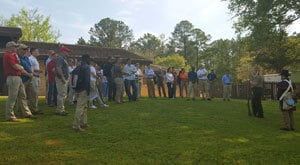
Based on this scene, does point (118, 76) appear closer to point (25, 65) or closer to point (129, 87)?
point (129, 87)

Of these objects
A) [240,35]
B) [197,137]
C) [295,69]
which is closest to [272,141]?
[197,137]

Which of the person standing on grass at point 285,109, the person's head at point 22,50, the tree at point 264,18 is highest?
the tree at point 264,18

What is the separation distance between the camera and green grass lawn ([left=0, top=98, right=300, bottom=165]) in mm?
6993

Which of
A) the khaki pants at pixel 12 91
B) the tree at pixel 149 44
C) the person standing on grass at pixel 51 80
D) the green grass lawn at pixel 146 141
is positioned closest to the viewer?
the green grass lawn at pixel 146 141

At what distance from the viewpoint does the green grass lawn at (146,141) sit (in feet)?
22.9

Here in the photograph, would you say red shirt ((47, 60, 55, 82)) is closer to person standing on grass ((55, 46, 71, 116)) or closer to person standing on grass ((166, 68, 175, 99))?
person standing on grass ((55, 46, 71, 116))

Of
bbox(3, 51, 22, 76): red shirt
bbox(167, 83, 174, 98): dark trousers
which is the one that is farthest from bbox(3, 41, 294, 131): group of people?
bbox(167, 83, 174, 98): dark trousers

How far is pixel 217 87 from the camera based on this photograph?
1496 inches

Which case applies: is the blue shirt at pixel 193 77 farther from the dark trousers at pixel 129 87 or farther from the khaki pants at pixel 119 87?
the khaki pants at pixel 119 87

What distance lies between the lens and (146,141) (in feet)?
27.4

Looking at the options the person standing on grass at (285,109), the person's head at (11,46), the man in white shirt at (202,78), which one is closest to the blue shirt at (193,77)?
the man in white shirt at (202,78)

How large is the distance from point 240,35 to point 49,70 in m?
15.4

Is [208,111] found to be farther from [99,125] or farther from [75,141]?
[75,141]

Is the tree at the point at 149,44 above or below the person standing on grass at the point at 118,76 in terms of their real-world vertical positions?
above
